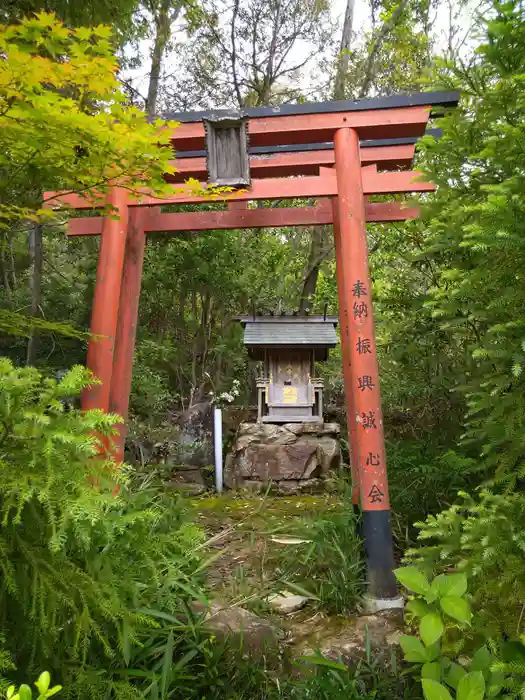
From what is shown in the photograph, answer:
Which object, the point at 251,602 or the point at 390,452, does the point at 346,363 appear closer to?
the point at 390,452

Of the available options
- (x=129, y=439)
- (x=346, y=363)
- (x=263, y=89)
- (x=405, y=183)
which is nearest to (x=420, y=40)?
(x=263, y=89)

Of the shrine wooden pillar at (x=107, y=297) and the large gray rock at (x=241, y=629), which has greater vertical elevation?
the shrine wooden pillar at (x=107, y=297)

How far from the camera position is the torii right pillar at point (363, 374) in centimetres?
361

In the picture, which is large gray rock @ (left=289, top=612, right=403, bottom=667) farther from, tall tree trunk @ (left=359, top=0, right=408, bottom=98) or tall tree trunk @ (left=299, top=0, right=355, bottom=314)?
tall tree trunk @ (left=359, top=0, right=408, bottom=98)

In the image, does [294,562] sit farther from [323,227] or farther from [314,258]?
[323,227]

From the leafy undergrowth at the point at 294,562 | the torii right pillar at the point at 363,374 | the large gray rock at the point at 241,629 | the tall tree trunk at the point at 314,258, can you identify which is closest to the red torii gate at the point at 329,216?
the torii right pillar at the point at 363,374

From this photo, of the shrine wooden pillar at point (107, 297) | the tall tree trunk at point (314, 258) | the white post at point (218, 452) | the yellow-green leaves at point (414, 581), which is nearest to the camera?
the yellow-green leaves at point (414, 581)

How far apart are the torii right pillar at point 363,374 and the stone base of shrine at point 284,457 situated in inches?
137

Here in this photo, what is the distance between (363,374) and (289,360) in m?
4.84

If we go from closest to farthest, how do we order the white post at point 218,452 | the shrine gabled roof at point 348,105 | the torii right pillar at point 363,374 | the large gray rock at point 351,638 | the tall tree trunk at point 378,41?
the large gray rock at point 351,638 → the torii right pillar at point 363,374 → the shrine gabled roof at point 348,105 → the white post at point 218,452 → the tall tree trunk at point 378,41

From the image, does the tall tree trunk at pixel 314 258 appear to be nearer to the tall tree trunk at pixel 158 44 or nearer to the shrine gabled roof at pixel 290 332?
the shrine gabled roof at pixel 290 332

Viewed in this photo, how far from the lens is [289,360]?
29.1ft

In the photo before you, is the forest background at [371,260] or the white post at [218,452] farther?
the white post at [218,452]

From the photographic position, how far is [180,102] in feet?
40.1
